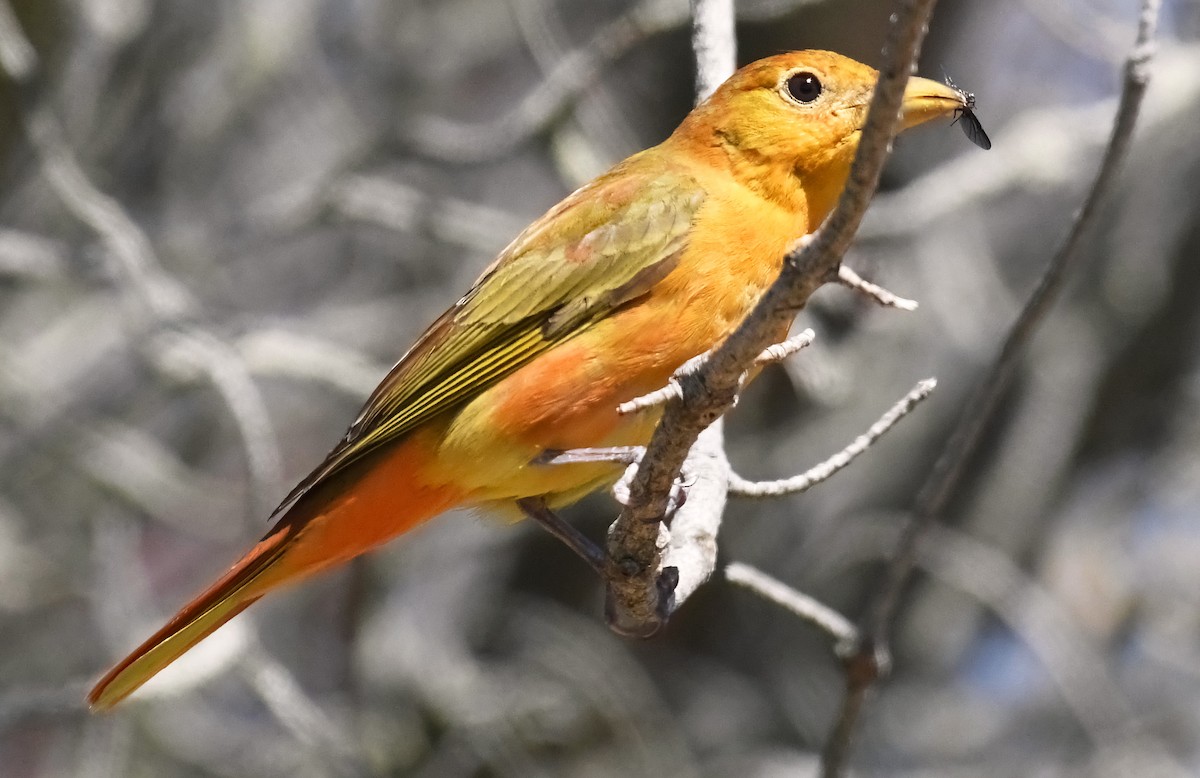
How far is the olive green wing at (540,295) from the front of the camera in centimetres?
338

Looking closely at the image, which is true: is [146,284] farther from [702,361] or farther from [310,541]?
[702,361]

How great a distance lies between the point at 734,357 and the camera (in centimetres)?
220

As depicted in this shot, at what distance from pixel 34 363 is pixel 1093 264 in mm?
4478

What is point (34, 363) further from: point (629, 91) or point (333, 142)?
point (629, 91)

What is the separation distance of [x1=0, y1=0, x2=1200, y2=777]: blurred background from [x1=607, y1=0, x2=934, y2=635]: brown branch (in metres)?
1.73

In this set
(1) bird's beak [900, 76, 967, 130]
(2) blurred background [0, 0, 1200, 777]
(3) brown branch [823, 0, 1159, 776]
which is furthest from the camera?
(2) blurred background [0, 0, 1200, 777]

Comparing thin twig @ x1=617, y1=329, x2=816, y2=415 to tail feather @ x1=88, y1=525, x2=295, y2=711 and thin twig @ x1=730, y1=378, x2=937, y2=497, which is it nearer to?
thin twig @ x1=730, y1=378, x2=937, y2=497

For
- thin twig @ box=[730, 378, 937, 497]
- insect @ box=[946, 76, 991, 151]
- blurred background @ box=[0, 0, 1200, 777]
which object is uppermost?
insect @ box=[946, 76, 991, 151]

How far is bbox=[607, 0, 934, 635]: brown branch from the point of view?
1.70 m

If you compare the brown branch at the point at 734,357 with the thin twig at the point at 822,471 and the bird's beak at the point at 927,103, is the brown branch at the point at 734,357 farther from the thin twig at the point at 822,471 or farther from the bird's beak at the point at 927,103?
the bird's beak at the point at 927,103

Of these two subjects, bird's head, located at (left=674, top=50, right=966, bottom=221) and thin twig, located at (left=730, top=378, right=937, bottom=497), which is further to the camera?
bird's head, located at (left=674, top=50, right=966, bottom=221)

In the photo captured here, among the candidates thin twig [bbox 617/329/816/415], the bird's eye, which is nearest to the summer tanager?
the bird's eye

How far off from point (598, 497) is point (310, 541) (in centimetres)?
216

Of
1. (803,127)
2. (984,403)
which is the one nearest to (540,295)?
(803,127)
